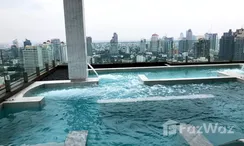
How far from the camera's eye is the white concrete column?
626cm

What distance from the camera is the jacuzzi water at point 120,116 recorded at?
3.08 m

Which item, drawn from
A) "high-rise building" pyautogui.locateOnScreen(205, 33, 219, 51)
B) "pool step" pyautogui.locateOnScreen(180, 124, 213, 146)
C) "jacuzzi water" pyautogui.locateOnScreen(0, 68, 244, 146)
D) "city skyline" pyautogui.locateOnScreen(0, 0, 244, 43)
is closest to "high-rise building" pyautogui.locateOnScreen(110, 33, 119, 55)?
"city skyline" pyautogui.locateOnScreen(0, 0, 244, 43)

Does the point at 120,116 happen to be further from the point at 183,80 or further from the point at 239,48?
the point at 239,48

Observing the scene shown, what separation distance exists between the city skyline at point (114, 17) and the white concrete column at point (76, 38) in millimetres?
976

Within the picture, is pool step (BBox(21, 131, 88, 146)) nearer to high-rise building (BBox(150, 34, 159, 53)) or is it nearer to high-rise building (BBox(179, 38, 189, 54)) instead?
high-rise building (BBox(150, 34, 159, 53))

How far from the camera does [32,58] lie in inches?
262

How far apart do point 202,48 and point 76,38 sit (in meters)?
7.55

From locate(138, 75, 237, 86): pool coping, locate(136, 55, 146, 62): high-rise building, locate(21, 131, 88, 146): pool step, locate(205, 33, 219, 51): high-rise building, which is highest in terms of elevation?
locate(205, 33, 219, 51): high-rise building

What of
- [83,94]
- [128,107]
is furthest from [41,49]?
[128,107]

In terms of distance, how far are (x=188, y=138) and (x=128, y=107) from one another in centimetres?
180

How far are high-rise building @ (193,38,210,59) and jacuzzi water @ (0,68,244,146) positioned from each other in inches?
189

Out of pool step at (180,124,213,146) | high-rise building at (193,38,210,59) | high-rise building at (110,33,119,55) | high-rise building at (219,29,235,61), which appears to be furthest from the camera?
high-rise building at (219,29,235,61)

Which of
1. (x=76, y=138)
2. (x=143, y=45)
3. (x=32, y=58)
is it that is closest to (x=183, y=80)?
(x=143, y=45)

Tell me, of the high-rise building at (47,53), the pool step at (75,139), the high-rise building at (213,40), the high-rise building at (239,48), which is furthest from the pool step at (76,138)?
the high-rise building at (239,48)
